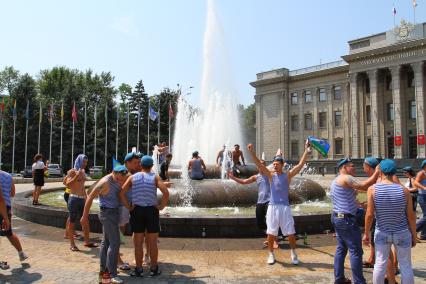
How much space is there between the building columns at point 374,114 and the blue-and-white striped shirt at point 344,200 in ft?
164

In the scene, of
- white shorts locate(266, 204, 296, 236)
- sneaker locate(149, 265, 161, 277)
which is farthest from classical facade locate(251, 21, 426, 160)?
sneaker locate(149, 265, 161, 277)

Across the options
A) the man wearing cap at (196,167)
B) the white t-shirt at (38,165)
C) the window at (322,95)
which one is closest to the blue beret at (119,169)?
the white t-shirt at (38,165)

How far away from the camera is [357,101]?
55.2 m

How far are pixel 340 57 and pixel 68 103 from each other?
4109 centimetres

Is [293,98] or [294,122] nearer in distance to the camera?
[294,122]

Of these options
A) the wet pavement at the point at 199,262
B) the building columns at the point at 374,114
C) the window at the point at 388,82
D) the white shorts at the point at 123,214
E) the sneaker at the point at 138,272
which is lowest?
the wet pavement at the point at 199,262

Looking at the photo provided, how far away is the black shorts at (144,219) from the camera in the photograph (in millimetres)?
6324

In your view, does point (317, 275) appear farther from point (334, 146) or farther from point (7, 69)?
point (7, 69)

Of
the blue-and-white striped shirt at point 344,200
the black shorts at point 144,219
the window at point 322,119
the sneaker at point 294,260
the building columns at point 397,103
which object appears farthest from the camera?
the window at point 322,119

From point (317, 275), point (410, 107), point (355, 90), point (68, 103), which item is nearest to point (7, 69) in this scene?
point (68, 103)

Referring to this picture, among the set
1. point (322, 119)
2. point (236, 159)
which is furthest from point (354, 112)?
point (236, 159)

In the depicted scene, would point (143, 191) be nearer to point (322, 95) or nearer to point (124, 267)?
point (124, 267)

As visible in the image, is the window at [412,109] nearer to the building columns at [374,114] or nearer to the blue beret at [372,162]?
the building columns at [374,114]

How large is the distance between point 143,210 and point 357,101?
176ft
